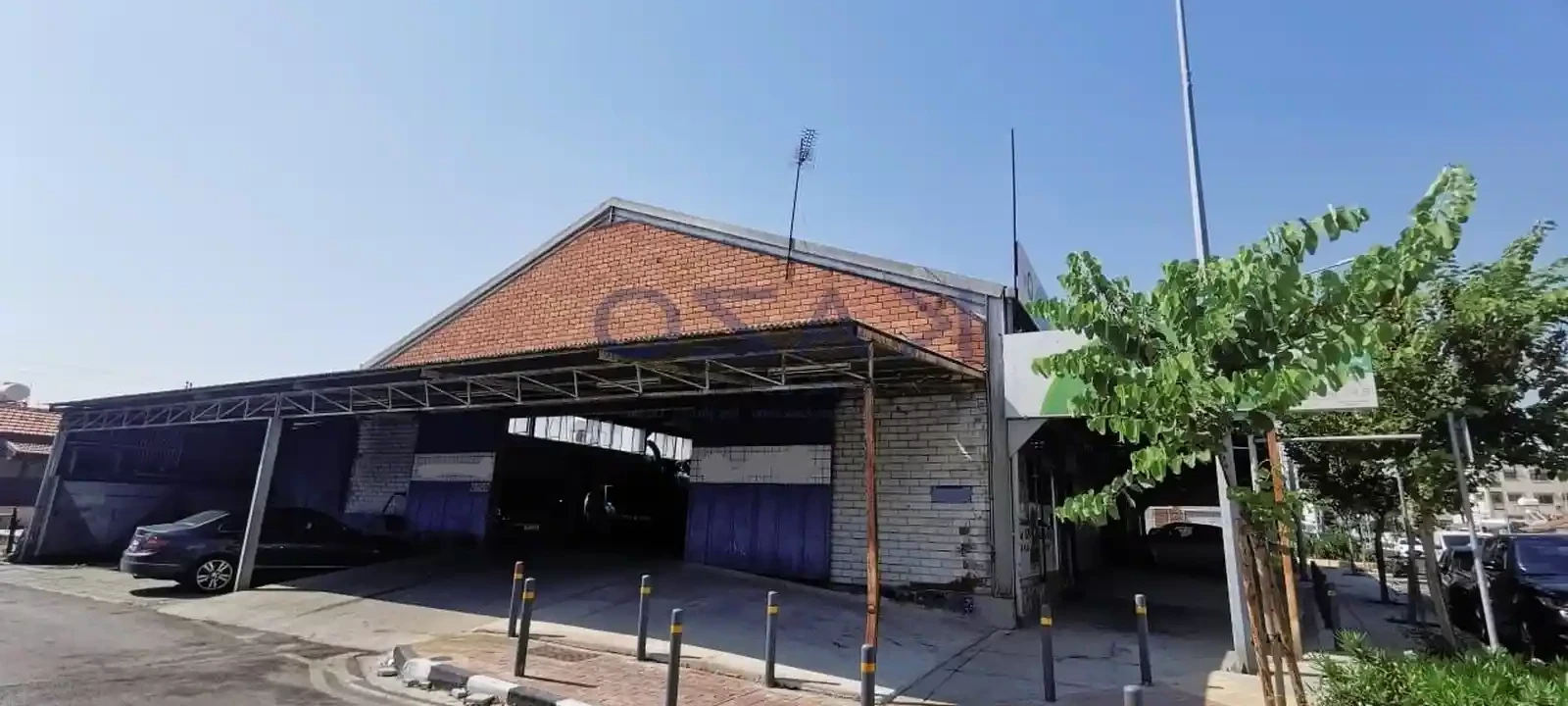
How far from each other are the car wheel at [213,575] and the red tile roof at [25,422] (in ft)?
46.0

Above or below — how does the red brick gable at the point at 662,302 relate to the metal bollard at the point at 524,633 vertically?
above

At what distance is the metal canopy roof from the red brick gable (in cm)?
79

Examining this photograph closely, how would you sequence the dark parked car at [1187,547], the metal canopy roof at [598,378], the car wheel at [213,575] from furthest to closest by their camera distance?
the dark parked car at [1187,547] → the car wheel at [213,575] → the metal canopy roof at [598,378]

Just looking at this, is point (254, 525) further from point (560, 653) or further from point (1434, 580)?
point (1434, 580)

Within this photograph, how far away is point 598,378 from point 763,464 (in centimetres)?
314

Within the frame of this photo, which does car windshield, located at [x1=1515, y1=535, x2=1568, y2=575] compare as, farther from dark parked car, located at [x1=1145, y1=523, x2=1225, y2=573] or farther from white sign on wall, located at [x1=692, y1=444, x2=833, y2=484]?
dark parked car, located at [x1=1145, y1=523, x2=1225, y2=573]

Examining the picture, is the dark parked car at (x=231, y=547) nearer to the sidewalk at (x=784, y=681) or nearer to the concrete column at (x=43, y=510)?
the concrete column at (x=43, y=510)

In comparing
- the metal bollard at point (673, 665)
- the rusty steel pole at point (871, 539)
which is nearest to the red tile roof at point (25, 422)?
the metal bollard at point (673, 665)

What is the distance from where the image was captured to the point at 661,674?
762 cm

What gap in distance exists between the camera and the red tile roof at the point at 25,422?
72.0 ft

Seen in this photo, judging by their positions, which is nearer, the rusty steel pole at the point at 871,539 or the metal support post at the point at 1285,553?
the metal support post at the point at 1285,553

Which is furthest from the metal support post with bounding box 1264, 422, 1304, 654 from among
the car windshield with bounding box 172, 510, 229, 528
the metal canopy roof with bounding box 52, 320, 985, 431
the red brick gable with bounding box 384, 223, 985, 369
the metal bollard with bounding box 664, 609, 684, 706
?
the car windshield with bounding box 172, 510, 229, 528

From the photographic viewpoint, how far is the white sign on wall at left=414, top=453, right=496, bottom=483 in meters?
16.0

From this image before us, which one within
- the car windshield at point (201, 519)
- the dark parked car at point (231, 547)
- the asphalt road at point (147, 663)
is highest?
the car windshield at point (201, 519)
